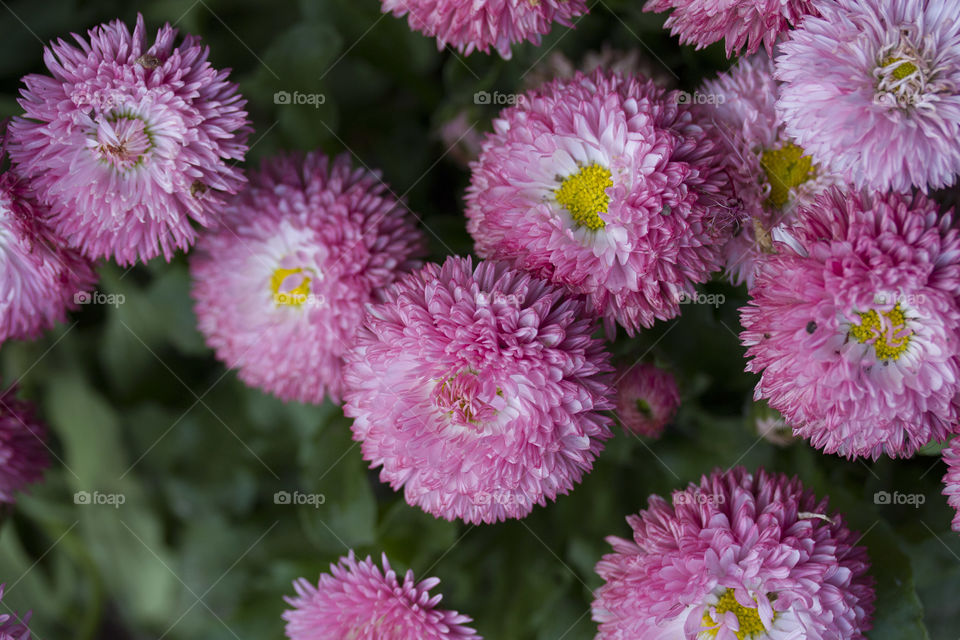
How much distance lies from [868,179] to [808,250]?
0.11 metres

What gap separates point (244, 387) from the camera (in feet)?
4.80

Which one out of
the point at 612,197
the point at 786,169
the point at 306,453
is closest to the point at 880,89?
the point at 786,169

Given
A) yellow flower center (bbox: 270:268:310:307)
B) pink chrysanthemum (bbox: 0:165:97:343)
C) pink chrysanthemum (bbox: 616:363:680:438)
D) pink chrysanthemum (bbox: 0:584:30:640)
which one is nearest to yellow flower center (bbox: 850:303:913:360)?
pink chrysanthemum (bbox: 616:363:680:438)

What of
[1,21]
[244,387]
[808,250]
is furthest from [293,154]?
[808,250]

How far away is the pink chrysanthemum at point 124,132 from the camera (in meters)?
0.93

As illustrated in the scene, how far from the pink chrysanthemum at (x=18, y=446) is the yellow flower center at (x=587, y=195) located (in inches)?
34.9

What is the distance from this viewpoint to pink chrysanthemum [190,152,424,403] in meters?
1.10

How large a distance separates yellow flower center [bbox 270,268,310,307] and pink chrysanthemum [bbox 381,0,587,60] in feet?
1.28

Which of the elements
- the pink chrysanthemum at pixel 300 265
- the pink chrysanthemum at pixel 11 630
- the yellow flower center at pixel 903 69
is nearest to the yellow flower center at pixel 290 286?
the pink chrysanthemum at pixel 300 265

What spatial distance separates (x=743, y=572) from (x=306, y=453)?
771 mm

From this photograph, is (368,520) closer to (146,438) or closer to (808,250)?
(146,438)

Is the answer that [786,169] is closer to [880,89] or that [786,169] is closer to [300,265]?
[880,89]

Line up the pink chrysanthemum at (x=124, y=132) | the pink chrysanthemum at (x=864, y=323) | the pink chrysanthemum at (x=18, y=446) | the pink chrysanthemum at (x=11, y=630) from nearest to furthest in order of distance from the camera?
the pink chrysanthemum at (x=864, y=323) < the pink chrysanthemum at (x=124, y=132) < the pink chrysanthemum at (x=11, y=630) < the pink chrysanthemum at (x=18, y=446)

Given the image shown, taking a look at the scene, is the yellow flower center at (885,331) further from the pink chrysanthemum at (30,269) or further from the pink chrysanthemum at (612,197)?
the pink chrysanthemum at (30,269)
